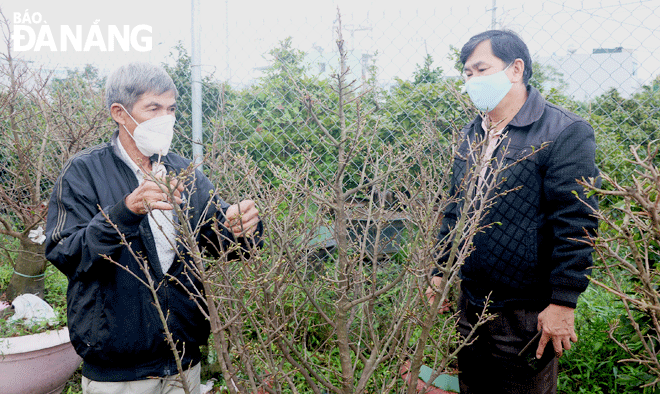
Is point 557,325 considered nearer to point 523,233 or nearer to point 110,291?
point 523,233

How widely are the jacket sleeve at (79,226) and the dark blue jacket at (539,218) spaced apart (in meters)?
1.35

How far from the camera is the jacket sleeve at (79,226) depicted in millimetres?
1602

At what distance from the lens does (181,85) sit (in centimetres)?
407

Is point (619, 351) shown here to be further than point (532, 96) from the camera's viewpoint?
Yes

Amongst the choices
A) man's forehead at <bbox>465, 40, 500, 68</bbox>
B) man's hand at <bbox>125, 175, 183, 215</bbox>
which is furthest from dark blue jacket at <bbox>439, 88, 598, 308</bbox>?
man's hand at <bbox>125, 175, 183, 215</bbox>

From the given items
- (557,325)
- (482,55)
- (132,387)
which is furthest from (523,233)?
(132,387)

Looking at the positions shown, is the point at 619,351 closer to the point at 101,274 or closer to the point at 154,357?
the point at 154,357

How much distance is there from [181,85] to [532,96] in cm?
308

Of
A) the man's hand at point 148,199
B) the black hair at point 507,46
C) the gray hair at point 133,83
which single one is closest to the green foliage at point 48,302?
the gray hair at point 133,83

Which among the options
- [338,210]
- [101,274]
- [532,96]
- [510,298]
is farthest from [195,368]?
[532,96]

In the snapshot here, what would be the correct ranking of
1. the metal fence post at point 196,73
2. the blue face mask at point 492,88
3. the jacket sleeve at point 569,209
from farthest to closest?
the metal fence post at point 196,73
the blue face mask at point 492,88
the jacket sleeve at point 569,209

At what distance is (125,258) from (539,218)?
1.77m

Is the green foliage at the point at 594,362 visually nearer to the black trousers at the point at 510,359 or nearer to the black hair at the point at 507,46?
the black trousers at the point at 510,359

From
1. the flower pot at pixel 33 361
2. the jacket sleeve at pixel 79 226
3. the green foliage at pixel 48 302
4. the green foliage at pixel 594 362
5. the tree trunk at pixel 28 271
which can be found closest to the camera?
the jacket sleeve at pixel 79 226
